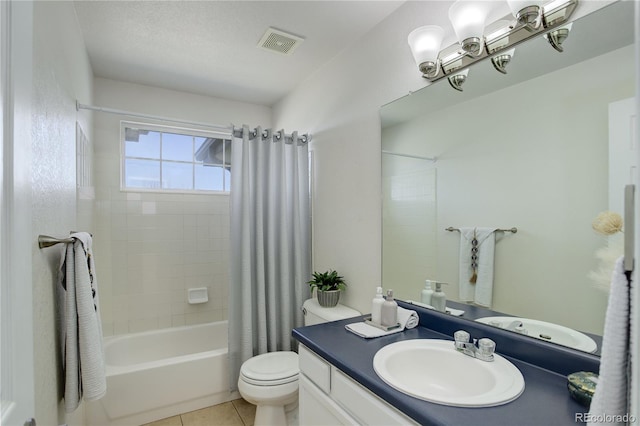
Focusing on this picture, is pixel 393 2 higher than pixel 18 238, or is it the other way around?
pixel 393 2

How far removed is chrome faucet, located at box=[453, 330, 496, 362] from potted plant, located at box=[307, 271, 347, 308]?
3.21 ft

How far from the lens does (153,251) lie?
2.88 meters

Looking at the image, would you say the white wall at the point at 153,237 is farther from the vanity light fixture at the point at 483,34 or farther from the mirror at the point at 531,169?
the vanity light fixture at the point at 483,34

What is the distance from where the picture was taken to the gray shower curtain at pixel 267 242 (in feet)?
7.68

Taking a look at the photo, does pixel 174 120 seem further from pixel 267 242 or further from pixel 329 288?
pixel 329 288

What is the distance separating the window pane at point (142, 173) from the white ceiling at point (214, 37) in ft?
2.33

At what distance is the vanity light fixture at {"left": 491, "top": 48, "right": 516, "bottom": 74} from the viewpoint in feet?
4.06

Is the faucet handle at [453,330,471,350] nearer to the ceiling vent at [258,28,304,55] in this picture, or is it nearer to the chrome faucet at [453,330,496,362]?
the chrome faucet at [453,330,496,362]

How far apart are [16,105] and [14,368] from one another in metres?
0.55

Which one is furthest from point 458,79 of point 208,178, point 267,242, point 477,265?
point 208,178

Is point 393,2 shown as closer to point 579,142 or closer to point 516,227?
point 579,142

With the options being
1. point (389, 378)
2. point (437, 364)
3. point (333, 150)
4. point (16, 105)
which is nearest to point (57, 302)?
point (16, 105)

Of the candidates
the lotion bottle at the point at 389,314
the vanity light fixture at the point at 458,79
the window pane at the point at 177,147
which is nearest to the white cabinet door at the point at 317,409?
the lotion bottle at the point at 389,314

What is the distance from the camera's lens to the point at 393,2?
174 centimetres
